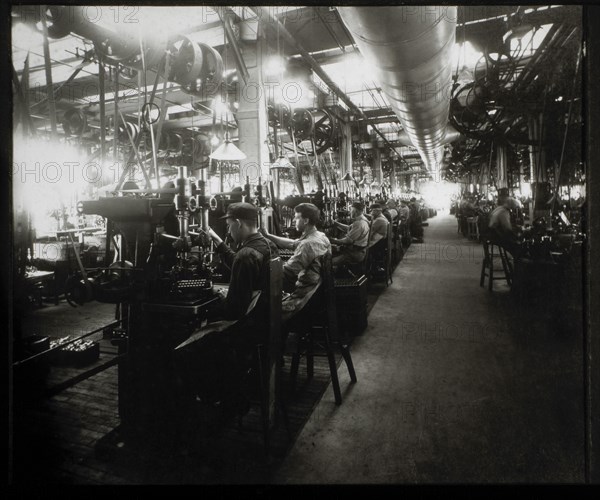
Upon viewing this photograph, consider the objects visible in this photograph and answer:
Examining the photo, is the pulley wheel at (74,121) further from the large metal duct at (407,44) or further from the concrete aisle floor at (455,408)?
the concrete aisle floor at (455,408)

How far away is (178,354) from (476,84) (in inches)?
210

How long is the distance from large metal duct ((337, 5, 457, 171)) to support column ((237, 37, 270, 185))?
2232mm

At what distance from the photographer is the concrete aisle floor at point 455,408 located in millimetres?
2266

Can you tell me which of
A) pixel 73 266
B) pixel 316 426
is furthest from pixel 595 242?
pixel 73 266

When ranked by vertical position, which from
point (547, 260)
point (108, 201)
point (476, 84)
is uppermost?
point (476, 84)

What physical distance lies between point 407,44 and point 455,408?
250cm

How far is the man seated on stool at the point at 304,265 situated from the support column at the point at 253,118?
202cm

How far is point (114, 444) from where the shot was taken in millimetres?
2527

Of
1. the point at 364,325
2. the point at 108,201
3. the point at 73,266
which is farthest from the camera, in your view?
the point at 73,266

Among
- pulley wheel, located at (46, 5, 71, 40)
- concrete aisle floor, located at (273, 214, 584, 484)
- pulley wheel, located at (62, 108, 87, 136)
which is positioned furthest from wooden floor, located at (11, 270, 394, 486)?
pulley wheel, located at (62, 108, 87, 136)

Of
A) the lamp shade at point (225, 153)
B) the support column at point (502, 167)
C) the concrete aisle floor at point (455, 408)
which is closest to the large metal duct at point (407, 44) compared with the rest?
the lamp shade at point (225, 153)

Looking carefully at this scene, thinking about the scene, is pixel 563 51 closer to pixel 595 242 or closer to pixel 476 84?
pixel 476 84

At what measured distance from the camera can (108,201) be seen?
249 centimetres

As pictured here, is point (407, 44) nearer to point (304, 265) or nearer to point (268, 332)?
point (304, 265)
